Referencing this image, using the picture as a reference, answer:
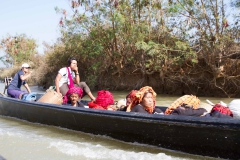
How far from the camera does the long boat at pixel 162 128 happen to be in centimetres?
325

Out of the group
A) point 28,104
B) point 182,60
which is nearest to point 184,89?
point 182,60

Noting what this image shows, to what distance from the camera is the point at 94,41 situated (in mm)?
14047

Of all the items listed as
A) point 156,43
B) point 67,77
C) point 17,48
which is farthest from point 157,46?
point 17,48

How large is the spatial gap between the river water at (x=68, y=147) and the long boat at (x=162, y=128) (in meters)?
0.09

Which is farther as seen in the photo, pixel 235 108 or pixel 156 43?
pixel 156 43

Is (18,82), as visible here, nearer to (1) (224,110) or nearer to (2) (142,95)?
(2) (142,95)

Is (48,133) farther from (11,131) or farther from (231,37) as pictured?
(231,37)

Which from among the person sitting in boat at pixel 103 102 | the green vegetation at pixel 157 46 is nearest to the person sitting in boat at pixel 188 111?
the person sitting in boat at pixel 103 102

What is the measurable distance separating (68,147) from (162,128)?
4.32ft

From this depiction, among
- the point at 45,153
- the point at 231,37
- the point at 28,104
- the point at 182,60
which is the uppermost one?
the point at 231,37

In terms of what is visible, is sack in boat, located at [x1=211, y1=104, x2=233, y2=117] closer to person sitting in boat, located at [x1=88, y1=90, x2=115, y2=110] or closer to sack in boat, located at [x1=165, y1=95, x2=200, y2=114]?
sack in boat, located at [x1=165, y1=95, x2=200, y2=114]

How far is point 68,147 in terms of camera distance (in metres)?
4.19

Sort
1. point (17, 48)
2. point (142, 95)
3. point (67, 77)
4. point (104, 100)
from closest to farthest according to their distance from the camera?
1. point (142, 95)
2. point (104, 100)
3. point (67, 77)
4. point (17, 48)

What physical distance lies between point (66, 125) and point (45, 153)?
3.86ft
